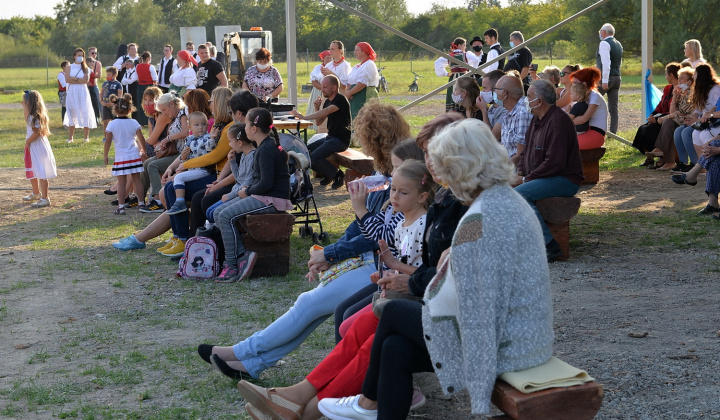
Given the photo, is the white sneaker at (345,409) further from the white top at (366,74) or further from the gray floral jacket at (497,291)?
the white top at (366,74)

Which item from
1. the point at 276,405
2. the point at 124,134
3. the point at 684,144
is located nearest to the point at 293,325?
the point at 276,405

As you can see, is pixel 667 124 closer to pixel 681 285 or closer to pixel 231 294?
pixel 681 285

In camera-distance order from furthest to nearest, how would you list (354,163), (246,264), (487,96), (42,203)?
(42,203)
(354,163)
(487,96)
(246,264)

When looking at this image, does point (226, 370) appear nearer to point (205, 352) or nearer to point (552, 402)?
point (205, 352)

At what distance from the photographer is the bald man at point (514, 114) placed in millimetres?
6789

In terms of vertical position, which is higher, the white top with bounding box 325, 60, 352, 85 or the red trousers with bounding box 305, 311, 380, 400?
the white top with bounding box 325, 60, 352, 85

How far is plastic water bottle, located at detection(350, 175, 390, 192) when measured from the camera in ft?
13.9

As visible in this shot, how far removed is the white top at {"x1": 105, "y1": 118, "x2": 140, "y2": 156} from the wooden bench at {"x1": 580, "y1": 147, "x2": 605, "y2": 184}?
5.18 metres

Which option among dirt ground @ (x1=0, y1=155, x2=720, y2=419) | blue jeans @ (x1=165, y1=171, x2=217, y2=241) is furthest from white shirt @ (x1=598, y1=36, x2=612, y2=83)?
blue jeans @ (x1=165, y1=171, x2=217, y2=241)

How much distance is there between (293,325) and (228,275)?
239 cm

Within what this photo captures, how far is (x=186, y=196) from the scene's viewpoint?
734 centimetres

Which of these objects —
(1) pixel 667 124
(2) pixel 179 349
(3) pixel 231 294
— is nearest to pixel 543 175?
(3) pixel 231 294

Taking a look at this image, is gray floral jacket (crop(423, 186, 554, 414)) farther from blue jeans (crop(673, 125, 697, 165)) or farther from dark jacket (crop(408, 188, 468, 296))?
blue jeans (crop(673, 125, 697, 165))

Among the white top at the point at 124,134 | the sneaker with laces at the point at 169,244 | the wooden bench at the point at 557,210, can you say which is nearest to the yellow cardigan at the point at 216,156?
the sneaker with laces at the point at 169,244
